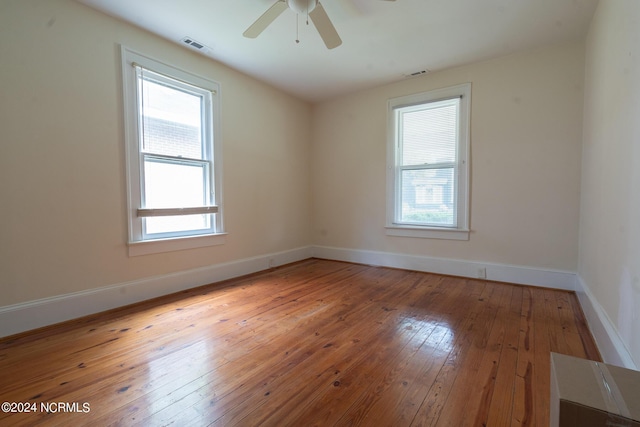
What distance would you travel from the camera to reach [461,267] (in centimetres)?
385

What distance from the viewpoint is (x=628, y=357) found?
150cm

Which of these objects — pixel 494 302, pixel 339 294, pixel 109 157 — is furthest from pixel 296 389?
pixel 109 157

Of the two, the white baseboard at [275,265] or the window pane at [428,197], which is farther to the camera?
the window pane at [428,197]

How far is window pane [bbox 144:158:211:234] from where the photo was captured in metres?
3.04

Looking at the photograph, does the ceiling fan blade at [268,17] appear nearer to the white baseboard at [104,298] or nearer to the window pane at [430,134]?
the window pane at [430,134]

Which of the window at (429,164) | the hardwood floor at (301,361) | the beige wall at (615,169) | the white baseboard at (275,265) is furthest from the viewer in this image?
the window at (429,164)

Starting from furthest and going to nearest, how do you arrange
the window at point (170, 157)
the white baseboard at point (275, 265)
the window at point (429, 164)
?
the window at point (429, 164), the window at point (170, 157), the white baseboard at point (275, 265)

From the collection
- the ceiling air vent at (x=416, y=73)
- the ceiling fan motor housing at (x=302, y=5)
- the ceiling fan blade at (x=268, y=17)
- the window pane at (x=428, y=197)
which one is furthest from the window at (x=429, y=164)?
the ceiling fan blade at (x=268, y=17)

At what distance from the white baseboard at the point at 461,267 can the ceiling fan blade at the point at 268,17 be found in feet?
11.2

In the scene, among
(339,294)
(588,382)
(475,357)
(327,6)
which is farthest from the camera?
(339,294)

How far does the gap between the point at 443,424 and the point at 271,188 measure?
12.2ft

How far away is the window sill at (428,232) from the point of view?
3842 millimetres

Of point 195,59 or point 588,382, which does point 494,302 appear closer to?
point 588,382

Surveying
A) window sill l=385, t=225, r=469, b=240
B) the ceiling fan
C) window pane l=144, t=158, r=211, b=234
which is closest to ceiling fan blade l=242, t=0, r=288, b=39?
the ceiling fan
